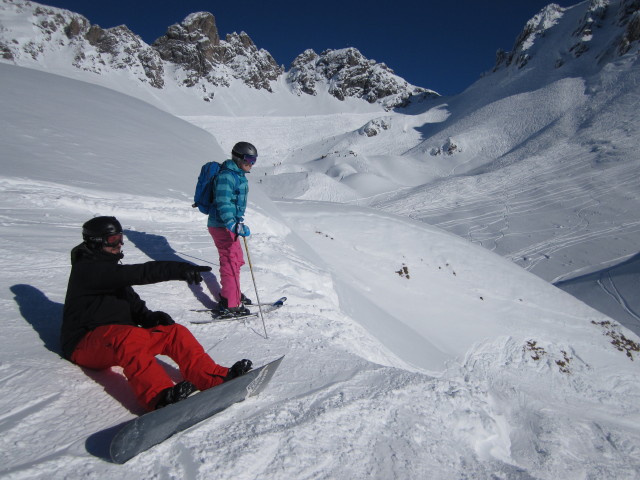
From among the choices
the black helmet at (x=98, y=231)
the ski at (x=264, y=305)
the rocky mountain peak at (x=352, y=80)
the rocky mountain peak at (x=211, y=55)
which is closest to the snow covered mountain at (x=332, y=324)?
the ski at (x=264, y=305)

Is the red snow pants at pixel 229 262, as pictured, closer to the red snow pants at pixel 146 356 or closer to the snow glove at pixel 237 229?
the snow glove at pixel 237 229

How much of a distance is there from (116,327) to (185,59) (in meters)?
99.5

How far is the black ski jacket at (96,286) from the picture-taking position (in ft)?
9.41

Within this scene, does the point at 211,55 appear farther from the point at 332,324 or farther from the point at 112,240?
the point at 112,240

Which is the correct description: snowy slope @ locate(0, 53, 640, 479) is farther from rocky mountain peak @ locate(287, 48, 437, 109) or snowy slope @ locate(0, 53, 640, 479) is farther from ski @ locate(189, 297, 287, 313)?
rocky mountain peak @ locate(287, 48, 437, 109)

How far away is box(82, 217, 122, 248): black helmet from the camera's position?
2934 mm

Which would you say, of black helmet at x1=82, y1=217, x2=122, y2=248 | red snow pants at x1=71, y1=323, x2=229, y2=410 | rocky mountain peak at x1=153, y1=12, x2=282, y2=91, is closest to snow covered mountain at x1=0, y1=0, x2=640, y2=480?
red snow pants at x1=71, y1=323, x2=229, y2=410

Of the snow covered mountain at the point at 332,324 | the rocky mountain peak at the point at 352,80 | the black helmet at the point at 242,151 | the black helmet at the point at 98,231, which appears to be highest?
the rocky mountain peak at the point at 352,80

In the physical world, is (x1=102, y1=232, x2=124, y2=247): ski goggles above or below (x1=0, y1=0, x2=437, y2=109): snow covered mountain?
below

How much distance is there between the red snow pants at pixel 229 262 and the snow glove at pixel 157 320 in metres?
1.39

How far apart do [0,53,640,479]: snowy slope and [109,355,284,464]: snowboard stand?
7 cm

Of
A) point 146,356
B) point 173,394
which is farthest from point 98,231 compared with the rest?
point 173,394

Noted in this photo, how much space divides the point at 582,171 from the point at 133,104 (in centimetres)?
3517

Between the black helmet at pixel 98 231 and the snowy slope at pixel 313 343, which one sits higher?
the black helmet at pixel 98 231
